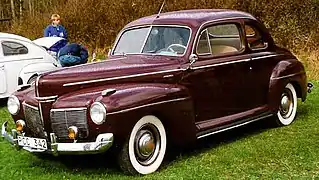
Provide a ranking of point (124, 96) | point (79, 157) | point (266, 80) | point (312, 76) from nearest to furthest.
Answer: point (124, 96) → point (79, 157) → point (266, 80) → point (312, 76)

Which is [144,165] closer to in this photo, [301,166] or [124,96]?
[124,96]

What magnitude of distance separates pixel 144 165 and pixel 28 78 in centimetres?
588

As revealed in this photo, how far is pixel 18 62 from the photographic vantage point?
38.4 ft

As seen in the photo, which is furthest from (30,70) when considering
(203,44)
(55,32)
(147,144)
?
(147,144)

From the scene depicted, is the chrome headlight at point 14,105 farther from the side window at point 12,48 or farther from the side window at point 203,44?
the side window at point 12,48

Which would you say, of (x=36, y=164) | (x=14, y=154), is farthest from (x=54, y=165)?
(x=14, y=154)

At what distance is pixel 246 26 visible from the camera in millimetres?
8320

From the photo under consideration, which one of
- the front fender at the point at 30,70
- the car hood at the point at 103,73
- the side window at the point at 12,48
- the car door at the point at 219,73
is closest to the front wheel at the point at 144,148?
the car hood at the point at 103,73

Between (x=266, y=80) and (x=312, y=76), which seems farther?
(x=312, y=76)

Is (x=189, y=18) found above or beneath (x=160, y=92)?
above

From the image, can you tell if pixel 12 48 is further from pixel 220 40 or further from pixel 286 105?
pixel 286 105

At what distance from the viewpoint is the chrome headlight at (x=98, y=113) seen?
595 centimetres

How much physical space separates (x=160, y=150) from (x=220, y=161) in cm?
78

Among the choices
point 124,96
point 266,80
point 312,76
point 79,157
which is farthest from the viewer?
point 312,76
